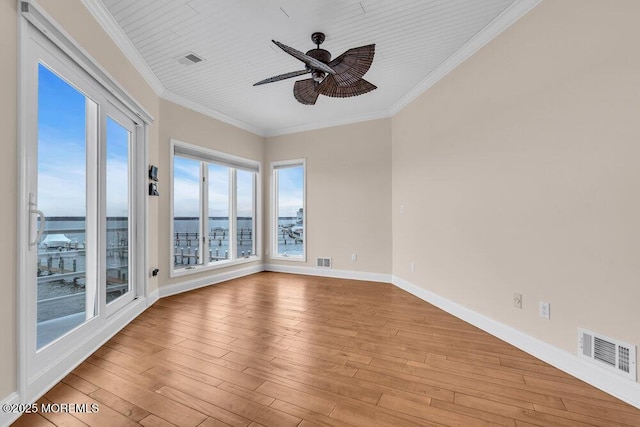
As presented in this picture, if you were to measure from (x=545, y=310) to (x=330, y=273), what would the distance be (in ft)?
11.4

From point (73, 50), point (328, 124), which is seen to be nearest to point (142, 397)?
point (73, 50)

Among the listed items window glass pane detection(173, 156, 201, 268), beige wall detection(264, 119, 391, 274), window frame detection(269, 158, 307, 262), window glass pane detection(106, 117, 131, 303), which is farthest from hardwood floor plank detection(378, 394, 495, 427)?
window frame detection(269, 158, 307, 262)

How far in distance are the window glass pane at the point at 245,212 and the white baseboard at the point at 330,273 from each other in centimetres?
61

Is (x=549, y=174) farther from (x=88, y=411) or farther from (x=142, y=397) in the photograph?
(x=88, y=411)

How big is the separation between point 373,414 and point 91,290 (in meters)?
2.48

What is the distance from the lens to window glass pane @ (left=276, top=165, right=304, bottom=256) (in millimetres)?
5781

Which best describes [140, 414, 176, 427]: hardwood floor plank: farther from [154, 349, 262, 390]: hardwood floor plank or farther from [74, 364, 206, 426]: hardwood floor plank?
[154, 349, 262, 390]: hardwood floor plank

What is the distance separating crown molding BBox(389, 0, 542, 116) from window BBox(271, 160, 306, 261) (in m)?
2.65

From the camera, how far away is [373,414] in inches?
63.8

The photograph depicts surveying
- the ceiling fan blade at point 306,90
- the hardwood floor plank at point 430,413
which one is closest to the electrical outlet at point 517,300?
the hardwood floor plank at point 430,413

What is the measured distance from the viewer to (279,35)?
9.11 ft

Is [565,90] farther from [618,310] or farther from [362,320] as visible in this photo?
[362,320]

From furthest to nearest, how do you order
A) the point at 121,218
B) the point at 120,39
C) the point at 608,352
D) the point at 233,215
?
the point at 233,215, the point at 121,218, the point at 120,39, the point at 608,352

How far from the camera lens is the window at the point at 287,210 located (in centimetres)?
578
